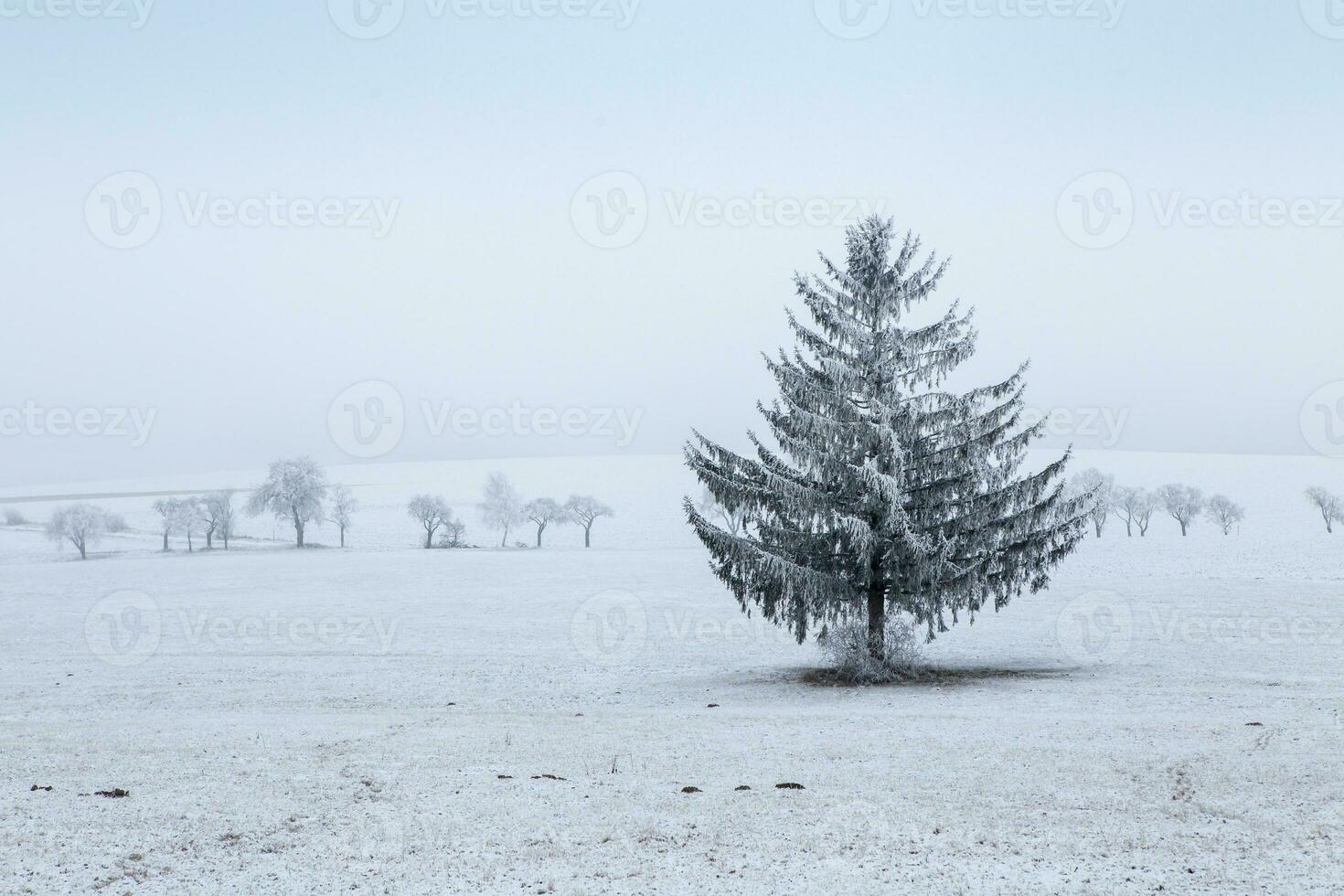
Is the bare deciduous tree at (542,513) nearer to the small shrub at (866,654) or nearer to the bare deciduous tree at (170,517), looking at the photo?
the bare deciduous tree at (170,517)

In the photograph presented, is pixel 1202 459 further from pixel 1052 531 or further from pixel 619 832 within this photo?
pixel 619 832

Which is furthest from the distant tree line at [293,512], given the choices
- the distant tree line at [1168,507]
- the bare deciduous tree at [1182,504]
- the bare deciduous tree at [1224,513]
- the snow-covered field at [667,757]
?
the bare deciduous tree at [1224,513]

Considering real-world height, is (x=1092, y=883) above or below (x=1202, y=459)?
Answer: below

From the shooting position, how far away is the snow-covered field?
6.24m

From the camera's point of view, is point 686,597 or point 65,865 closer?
point 65,865

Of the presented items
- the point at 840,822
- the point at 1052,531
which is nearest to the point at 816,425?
the point at 1052,531

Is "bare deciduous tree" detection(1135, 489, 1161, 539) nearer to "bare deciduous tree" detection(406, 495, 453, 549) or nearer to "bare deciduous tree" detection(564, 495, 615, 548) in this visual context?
"bare deciduous tree" detection(564, 495, 615, 548)

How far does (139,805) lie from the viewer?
24.8ft

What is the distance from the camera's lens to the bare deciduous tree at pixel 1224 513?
255ft

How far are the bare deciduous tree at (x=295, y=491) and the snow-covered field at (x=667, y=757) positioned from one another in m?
49.8

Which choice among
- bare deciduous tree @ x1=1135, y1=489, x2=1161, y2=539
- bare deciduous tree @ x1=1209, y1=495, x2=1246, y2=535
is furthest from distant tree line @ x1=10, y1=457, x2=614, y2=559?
bare deciduous tree @ x1=1209, y1=495, x2=1246, y2=535

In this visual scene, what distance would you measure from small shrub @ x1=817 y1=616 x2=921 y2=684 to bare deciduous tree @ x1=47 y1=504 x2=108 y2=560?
67.0m

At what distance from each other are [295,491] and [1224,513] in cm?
8434

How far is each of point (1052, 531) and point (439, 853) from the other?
1361 cm
